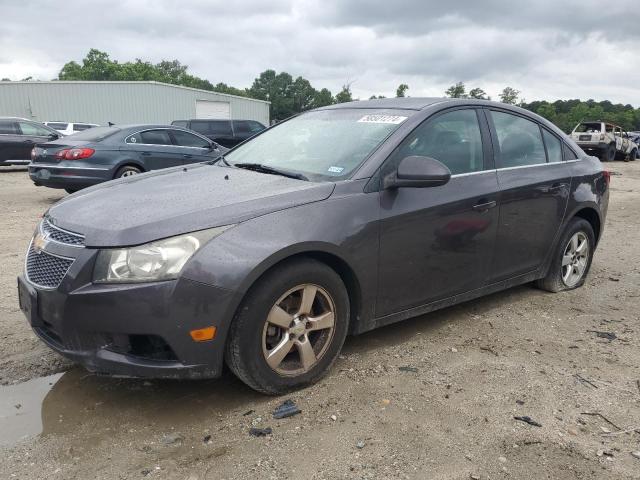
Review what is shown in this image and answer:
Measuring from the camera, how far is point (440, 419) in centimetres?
284

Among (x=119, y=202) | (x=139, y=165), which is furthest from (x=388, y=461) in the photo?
(x=139, y=165)

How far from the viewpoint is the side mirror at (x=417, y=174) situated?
3.21m

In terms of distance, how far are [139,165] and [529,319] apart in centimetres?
743

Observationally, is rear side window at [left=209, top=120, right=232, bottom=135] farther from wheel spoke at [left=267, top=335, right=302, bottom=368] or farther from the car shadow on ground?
wheel spoke at [left=267, top=335, right=302, bottom=368]

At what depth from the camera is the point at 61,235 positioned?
284 centimetres

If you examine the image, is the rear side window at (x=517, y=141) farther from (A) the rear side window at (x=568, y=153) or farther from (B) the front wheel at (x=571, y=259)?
(B) the front wheel at (x=571, y=259)

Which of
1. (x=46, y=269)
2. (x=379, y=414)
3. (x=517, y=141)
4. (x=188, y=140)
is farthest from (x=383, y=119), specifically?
(x=188, y=140)

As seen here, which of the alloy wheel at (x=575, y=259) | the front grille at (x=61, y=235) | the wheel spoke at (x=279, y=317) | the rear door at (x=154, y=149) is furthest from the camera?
the rear door at (x=154, y=149)

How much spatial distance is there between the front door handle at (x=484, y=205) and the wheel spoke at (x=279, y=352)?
1651 millimetres

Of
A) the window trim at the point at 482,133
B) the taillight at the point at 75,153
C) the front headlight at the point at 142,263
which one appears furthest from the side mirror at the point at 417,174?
the taillight at the point at 75,153

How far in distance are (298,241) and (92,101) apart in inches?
1316

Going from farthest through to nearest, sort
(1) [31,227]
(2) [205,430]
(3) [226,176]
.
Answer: (1) [31,227]
(3) [226,176]
(2) [205,430]

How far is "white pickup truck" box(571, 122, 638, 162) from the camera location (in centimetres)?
2473

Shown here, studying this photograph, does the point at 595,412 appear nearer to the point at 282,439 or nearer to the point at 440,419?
the point at 440,419
